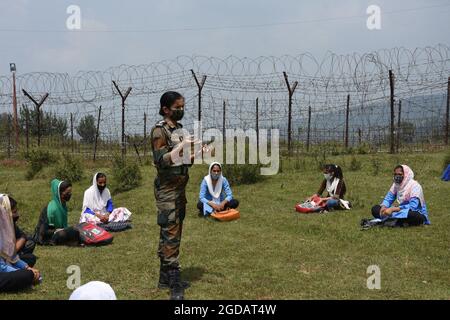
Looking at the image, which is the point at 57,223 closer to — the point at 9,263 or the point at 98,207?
the point at 98,207

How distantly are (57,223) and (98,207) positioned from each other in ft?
4.18

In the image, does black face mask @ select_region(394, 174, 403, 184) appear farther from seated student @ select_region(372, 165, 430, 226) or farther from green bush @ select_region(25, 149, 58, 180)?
green bush @ select_region(25, 149, 58, 180)

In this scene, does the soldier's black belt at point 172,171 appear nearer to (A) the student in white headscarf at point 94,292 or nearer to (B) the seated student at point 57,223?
(A) the student in white headscarf at point 94,292

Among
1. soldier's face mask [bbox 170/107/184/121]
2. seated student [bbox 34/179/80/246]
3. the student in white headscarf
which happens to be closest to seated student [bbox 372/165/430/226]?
soldier's face mask [bbox 170/107/184/121]

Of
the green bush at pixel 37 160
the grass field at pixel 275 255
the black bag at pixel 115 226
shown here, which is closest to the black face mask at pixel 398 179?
the grass field at pixel 275 255

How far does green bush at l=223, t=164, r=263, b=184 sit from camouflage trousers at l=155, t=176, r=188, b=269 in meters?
7.53

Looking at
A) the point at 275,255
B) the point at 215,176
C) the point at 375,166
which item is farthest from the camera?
the point at 375,166

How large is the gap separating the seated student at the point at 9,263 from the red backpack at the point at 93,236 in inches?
68.5

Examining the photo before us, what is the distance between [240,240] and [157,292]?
241 centimetres

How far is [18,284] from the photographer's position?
5078mm

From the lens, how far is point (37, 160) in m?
15.6

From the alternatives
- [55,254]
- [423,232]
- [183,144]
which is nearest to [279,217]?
[423,232]

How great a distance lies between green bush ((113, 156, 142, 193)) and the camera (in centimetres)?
1266

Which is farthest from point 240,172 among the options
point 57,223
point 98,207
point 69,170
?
point 57,223
